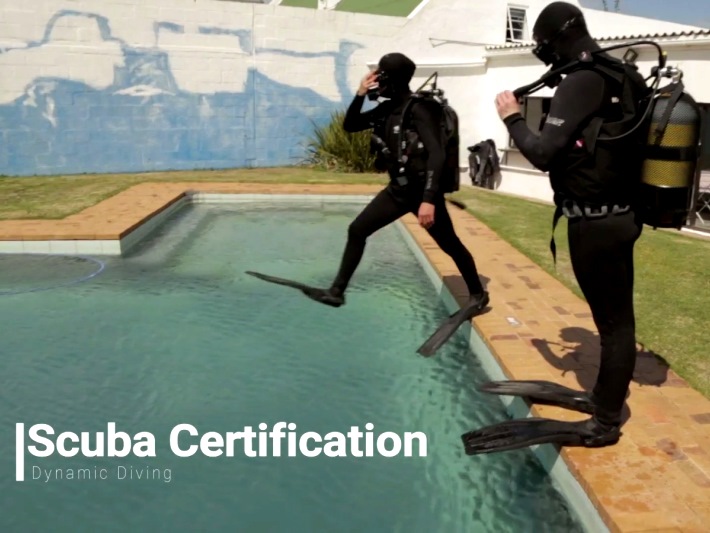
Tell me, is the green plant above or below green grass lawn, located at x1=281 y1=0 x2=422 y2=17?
below

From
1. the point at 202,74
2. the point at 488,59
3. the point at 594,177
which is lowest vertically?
the point at 594,177

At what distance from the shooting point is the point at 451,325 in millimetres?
4660

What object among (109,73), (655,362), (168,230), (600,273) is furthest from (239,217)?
(600,273)

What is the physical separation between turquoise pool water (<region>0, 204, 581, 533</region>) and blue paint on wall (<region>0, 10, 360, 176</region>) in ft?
23.3

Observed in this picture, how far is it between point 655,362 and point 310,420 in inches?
81.2

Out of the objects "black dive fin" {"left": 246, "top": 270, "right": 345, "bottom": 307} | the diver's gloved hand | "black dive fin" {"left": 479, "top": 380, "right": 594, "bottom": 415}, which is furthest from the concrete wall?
"black dive fin" {"left": 479, "top": 380, "right": 594, "bottom": 415}

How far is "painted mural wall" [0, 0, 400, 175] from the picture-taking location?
12.8 metres

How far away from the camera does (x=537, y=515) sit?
278 centimetres

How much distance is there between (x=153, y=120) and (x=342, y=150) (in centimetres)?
408

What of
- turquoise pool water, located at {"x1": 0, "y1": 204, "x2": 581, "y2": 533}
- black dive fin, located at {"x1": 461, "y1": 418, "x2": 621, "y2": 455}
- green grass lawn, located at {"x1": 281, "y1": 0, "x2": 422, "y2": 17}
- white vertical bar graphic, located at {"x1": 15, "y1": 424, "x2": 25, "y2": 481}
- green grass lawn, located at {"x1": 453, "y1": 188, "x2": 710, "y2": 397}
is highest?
green grass lawn, located at {"x1": 281, "y1": 0, "x2": 422, "y2": 17}

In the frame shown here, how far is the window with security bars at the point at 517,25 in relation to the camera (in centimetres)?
1554

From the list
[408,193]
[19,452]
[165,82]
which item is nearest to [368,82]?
[408,193]

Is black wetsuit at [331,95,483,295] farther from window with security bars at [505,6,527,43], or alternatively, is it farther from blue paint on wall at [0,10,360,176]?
window with security bars at [505,6,527,43]

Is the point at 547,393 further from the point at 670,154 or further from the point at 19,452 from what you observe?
the point at 19,452
